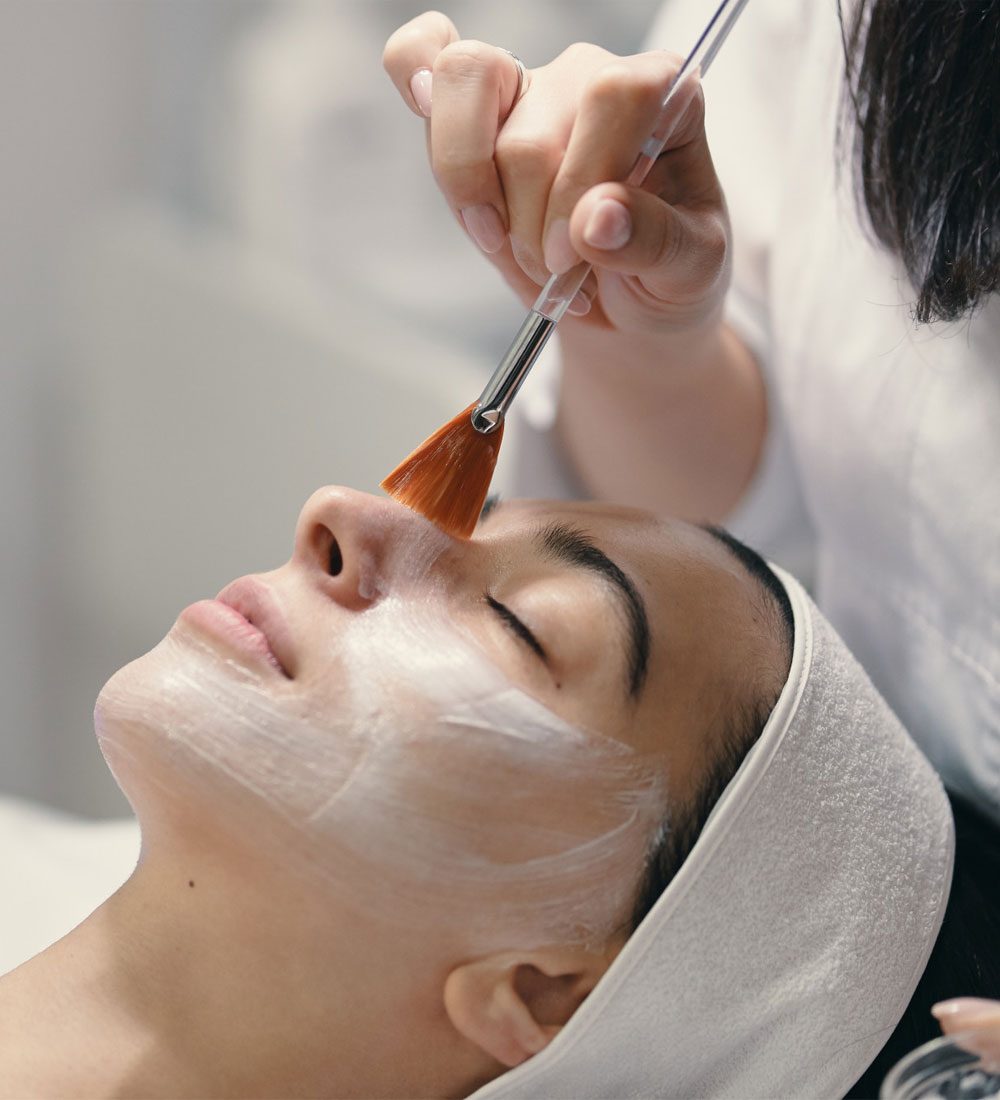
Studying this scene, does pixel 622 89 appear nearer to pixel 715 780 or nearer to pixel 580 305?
pixel 580 305

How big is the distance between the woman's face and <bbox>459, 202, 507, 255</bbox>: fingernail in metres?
0.20

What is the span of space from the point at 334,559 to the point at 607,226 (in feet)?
0.99

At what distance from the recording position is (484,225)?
2.88 feet

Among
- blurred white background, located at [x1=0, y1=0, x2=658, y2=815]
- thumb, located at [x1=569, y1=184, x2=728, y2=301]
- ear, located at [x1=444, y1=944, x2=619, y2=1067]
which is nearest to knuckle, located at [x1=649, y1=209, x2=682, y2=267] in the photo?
thumb, located at [x1=569, y1=184, x2=728, y2=301]

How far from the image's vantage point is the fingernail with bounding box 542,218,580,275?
31.7 inches

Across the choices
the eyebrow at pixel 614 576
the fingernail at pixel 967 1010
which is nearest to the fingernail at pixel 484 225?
Answer: the eyebrow at pixel 614 576

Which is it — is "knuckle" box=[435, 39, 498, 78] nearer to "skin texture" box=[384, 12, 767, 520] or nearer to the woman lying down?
"skin texture" box=[384, 12, 767, 520]

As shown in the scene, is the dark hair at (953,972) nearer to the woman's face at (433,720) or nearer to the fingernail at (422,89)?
the woman's face at (433,720)

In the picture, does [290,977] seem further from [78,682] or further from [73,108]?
[73,108]

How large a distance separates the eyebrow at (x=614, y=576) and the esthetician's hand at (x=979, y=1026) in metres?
0.27

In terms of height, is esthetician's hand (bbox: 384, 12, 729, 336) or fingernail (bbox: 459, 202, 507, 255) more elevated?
esthetician's hand (bbox: 384, 12, 729, 336)

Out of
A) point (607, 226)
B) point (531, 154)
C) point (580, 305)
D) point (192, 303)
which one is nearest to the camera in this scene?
point (607, 226)

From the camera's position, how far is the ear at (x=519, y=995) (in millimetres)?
826

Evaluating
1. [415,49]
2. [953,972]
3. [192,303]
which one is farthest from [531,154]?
[192,303]
